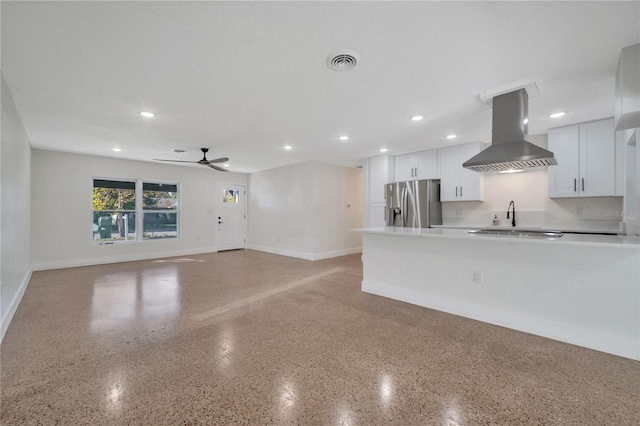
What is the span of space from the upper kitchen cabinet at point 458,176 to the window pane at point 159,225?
6.66m

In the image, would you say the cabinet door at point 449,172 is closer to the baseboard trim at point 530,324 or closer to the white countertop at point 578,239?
the white countertop at point 578,239

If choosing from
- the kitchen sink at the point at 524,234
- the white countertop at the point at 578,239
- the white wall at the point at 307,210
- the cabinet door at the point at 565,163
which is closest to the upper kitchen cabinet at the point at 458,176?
the cabinet door at the point at 565,163

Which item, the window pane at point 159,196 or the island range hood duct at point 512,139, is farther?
the window pane at point 159,196

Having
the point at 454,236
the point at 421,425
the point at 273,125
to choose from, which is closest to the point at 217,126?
the point at 273,125

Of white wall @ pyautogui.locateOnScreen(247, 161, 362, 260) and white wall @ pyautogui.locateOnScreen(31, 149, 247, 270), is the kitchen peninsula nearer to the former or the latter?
white wall @ pyautogui.locateOnScreen(247, 161, 362, 260)

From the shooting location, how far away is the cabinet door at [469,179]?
492cm

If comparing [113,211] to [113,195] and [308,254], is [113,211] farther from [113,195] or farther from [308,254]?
[308,254]

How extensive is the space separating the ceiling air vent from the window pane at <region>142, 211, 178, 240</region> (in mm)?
6510

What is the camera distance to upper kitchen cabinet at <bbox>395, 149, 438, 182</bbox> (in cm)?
546

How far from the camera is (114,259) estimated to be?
21.0 feet

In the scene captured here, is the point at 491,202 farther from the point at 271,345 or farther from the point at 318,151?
the point at 271,345

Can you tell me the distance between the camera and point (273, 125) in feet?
13.1

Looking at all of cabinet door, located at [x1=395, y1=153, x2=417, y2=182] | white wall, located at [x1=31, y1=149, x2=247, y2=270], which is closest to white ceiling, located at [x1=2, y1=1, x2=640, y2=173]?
cabinet door, located at [x1=395, y1=153, x2=417, y2=182]

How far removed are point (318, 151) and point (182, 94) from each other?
3092mm
